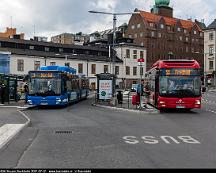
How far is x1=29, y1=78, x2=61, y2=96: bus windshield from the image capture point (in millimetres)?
29375

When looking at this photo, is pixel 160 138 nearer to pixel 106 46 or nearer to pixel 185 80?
pixel 185 80

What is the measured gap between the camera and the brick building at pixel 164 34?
111 meters

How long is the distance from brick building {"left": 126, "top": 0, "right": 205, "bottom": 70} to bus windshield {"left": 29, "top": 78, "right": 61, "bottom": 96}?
256 feet

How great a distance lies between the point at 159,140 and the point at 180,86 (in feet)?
41.9

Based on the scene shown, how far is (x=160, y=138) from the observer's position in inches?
525

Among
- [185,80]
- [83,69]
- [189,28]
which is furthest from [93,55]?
[185,80]

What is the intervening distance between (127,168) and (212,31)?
306 ft

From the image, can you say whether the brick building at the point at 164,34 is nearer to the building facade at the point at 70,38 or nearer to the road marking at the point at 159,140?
the building facade at the point at 70,38

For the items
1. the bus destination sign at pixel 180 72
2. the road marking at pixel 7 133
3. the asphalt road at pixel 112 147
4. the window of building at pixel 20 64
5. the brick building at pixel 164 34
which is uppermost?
the brick building at pixel 164 34

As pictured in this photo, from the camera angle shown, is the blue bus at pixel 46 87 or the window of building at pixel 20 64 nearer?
the blue bus at pixel 46 87

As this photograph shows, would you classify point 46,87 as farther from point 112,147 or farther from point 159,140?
point 112,147

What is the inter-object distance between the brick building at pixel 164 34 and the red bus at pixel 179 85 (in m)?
81.0

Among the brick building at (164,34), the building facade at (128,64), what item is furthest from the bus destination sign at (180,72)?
the brick building at (164,34)

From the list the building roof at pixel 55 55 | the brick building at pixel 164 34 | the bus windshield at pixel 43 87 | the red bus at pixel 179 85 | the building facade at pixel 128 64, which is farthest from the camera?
the brick building at pixel 164 34
